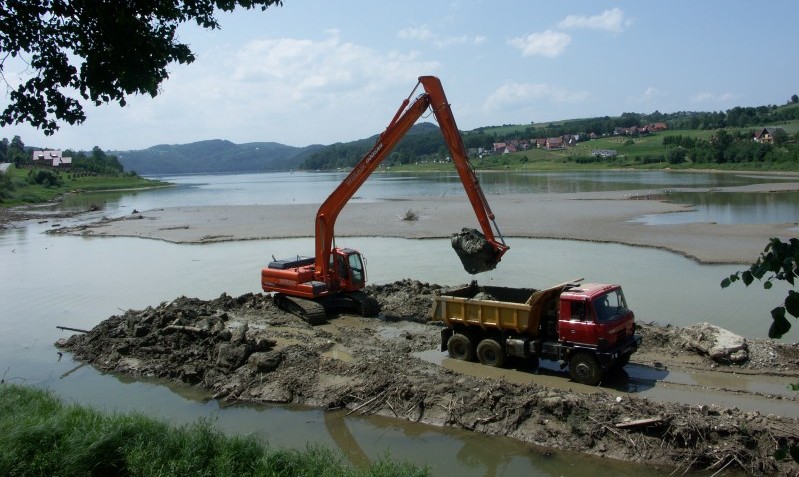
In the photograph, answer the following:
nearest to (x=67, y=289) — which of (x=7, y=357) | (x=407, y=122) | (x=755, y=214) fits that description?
(x=7, y=357)

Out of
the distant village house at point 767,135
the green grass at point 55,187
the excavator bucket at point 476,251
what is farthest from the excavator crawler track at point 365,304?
the distant village house at point 767,135

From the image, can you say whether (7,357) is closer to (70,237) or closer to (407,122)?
(407,122)

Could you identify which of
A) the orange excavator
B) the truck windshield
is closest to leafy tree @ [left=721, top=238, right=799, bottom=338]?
the truck windshield

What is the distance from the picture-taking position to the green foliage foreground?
9.40 meters

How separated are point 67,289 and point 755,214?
42.9 meters

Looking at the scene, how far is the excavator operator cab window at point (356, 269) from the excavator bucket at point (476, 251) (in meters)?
4.54

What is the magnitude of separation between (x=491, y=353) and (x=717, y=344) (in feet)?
17.6

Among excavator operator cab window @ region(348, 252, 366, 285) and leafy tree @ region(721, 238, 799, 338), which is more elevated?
leafy tree @ region(721, 238, 799, 338)

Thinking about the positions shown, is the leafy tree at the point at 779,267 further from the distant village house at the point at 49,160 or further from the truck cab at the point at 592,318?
the distant village house at the point at 49,160

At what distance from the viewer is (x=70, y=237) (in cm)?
4944

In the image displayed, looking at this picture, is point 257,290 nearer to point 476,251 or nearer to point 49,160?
point 476,251

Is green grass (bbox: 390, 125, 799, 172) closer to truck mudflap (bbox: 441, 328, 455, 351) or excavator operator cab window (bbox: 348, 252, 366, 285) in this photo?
excavator operator cab window (bbox: 348, 252, 366, 285)

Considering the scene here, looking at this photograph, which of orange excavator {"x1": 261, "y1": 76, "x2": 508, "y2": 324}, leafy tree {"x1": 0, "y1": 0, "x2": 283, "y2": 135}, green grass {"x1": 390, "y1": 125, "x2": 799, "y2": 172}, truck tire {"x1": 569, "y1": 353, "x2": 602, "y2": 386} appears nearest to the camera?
leafy tree {"x1": 0, "y1": 0, "x2": 283, "y2": 135}

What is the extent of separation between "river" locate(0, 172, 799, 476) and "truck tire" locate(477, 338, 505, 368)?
3.46 m
